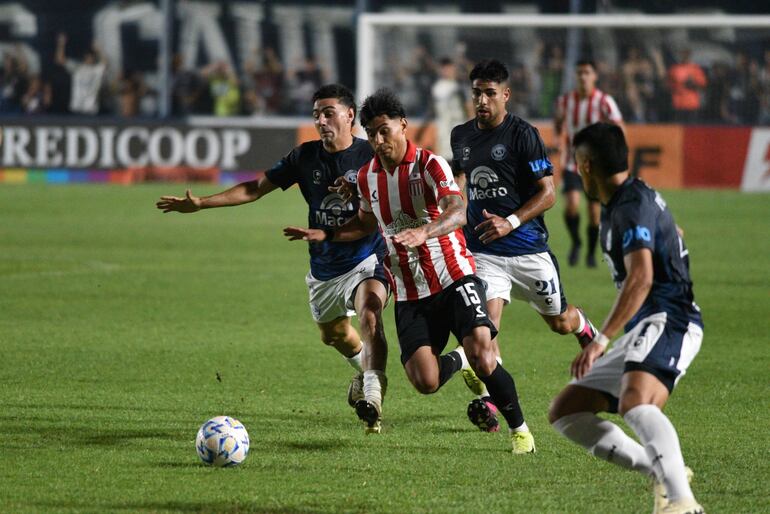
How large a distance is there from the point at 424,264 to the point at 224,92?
2346 centimetres

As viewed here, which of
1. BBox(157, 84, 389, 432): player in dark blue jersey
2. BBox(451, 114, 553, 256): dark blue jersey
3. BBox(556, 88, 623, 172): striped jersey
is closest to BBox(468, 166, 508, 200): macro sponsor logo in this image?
BBox(451, 114, 553, 256): dark blue jersey

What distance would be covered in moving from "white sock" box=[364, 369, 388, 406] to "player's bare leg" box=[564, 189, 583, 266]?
346 inches

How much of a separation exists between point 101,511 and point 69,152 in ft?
75.2

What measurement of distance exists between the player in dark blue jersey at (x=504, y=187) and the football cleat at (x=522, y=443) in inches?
56.7

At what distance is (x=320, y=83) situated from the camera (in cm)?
3144

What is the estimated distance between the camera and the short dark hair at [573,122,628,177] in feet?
17.3

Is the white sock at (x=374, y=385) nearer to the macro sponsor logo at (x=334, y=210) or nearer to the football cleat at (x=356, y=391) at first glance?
the football cleat at (x=356, y=391)

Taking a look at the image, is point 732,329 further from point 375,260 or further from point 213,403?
point 213,403

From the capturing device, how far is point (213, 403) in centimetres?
821

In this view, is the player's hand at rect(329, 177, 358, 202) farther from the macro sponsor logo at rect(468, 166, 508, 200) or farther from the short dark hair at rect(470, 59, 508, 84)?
the short dark hair at rect(470, 59, 508, 84)

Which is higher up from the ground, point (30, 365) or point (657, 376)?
point (657, 376)

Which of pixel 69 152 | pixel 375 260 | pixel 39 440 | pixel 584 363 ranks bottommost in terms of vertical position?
pixel 69 152

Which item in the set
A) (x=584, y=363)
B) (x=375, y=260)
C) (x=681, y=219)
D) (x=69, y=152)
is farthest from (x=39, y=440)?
(x=69, y=152)

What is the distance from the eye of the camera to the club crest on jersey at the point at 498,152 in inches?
328
